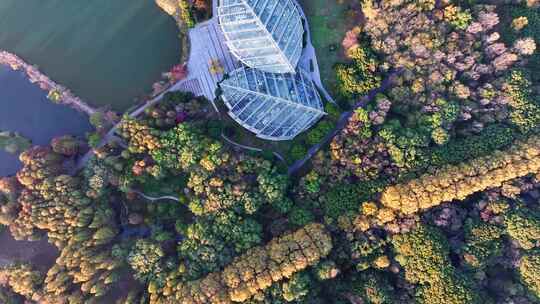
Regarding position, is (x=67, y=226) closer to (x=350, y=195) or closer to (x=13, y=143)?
(x=13, y=143)

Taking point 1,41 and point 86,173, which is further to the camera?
point 1,41

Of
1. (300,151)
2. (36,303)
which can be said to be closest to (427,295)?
(300,151)

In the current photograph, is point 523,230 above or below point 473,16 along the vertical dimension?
below

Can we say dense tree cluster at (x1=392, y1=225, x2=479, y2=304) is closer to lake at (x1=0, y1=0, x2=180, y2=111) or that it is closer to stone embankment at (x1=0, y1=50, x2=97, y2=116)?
lake at (x1=0, y1=0, x2=180, y2=111)

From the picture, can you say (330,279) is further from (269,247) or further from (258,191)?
(258,191)

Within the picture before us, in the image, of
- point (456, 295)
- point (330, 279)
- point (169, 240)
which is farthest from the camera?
point (169, 240)

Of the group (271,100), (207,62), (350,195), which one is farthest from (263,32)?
(350,195)
